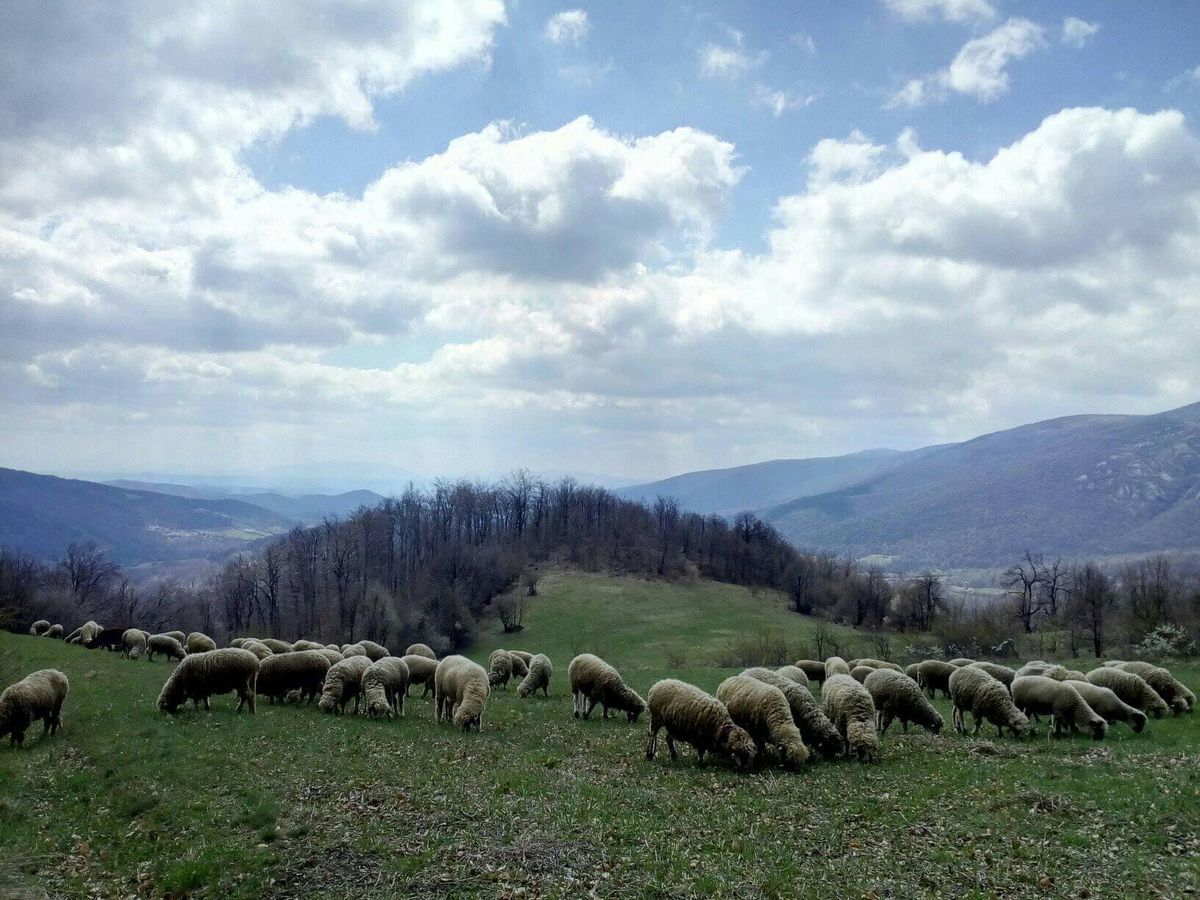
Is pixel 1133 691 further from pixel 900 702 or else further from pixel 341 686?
pixel 341 686

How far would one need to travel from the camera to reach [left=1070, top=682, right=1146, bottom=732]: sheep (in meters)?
21.5

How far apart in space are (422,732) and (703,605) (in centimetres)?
8821

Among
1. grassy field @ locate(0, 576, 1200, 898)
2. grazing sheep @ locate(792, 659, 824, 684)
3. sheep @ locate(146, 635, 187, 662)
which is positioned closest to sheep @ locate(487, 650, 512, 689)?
grassy field @ locate(0, 576, 1200, 898)

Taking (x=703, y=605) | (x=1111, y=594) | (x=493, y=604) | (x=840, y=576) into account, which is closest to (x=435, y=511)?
(x=493, y=604)

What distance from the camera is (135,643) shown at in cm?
4731

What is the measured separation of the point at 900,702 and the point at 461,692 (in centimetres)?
1407

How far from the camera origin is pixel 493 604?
101 metres

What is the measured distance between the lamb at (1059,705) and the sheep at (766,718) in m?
8.92

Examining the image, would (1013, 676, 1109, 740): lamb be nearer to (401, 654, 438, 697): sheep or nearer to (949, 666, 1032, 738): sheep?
(949, 666, 1032, 738): sheep

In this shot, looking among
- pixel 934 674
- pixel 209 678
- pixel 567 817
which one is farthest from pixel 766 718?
pixel 209 678

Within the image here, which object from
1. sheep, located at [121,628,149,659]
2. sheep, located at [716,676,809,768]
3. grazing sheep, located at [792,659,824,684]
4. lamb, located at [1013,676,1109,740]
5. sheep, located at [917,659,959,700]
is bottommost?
sheep, located at [121,628,149,659]

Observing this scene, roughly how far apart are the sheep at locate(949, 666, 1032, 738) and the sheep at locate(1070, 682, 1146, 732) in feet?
7.41

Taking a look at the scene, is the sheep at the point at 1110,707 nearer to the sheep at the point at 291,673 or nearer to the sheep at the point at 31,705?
the sheep at the point at 291,673

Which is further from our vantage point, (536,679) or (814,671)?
(814,671)
